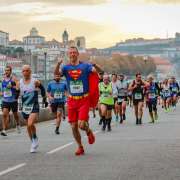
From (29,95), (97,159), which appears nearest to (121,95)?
(29,95)

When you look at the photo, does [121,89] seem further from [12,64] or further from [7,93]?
Answer: [12,64]

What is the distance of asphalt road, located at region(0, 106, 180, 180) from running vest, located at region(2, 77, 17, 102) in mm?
2005

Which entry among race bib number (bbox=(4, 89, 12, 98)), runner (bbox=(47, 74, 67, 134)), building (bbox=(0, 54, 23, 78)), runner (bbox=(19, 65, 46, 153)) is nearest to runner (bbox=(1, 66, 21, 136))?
race bib number (bbox=(4, 89, 12, 98))

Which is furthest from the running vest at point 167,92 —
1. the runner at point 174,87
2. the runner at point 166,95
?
the runner at point 174,87

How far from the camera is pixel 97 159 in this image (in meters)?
13.7

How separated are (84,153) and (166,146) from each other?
7.35ft

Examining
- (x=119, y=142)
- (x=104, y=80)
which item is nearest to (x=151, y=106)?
(x=104, y=80)

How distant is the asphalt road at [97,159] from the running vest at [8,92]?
2.01 metres

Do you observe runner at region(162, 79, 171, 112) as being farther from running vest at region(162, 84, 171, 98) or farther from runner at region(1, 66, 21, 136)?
runner at region(1, 66, 21, 136)

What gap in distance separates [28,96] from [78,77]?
1620 millimetres

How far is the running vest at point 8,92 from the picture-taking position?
2148 cm

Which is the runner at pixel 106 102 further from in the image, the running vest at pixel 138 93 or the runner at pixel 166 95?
the runner at pixel 166 95

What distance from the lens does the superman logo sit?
48.9 feet

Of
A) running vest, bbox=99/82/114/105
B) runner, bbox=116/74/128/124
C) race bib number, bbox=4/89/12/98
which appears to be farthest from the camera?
runner, bbox=116/74/128/124
